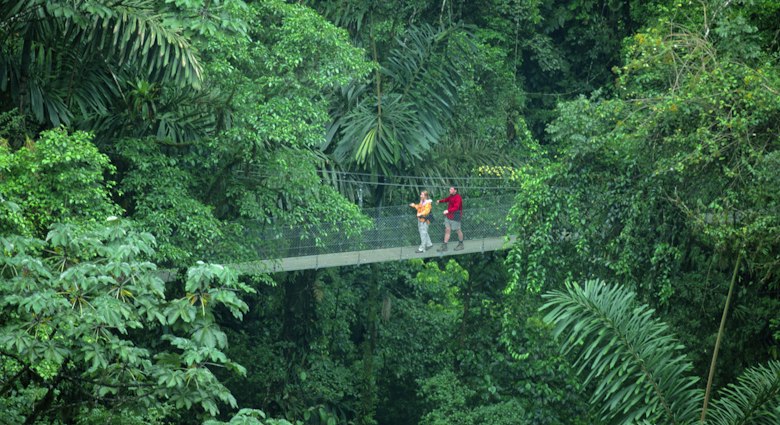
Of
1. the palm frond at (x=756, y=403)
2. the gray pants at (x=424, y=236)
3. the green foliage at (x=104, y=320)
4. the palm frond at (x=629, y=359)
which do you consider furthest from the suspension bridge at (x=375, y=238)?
the palm frond at (x=756, y=403)

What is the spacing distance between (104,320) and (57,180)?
4.65m

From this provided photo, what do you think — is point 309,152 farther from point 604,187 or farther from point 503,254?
point 503,254

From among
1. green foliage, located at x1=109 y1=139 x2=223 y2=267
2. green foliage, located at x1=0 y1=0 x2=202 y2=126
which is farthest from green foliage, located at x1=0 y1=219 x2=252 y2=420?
green foliage, located at x1=109 y1=139 x2=223 y2=267

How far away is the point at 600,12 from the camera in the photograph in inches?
886

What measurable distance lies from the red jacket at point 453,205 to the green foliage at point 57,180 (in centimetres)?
502

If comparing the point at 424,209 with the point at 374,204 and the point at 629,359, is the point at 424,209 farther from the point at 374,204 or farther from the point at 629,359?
the point at 629,359

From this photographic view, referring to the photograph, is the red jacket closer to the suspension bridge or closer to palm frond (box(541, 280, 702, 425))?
the suspension bridge

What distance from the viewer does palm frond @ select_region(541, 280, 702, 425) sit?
28.2 feet

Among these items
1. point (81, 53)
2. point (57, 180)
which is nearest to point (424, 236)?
point (81, 53)

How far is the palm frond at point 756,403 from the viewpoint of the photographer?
8.24m

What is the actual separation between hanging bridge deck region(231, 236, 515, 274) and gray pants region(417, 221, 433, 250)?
0.12 meters

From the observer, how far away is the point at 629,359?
8.59m

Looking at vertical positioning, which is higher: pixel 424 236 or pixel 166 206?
pixel 166 206

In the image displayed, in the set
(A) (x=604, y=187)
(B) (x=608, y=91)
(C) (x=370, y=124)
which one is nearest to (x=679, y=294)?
(A) (x=604, y=187)
